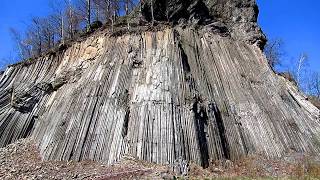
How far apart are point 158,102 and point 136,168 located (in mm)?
3956

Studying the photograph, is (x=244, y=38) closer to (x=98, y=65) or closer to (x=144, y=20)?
(x=144, y=20)

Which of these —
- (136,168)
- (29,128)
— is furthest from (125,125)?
(29,128)

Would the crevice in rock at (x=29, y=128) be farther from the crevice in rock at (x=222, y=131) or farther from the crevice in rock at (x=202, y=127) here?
the crevice in rock at (x=222, y=131)

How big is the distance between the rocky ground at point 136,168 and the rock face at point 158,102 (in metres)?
0.54

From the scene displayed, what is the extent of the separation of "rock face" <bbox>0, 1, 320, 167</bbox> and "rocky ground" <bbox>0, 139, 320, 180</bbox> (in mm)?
539

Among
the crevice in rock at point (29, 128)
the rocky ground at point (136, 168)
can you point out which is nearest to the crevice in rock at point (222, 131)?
the rocky ground at point (136, 168)

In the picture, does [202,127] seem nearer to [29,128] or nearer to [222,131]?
[222,131]

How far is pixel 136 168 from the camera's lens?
2033 centimetres

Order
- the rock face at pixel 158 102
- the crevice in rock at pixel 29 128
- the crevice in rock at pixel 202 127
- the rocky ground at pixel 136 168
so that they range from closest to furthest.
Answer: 1. the rocky ground at pixel 136 168
2. the crevice in rock at pixel 202 127
3. the rock face at pixel 158 102
4. the crevice in rock at pixel 29 128

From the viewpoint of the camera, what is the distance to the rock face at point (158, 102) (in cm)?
2203

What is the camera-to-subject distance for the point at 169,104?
22812 millimetres

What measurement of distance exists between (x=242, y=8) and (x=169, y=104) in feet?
41.7

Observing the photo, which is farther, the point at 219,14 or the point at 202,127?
the point at 219,14

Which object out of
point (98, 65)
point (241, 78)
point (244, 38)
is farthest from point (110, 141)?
point (244, 38)
